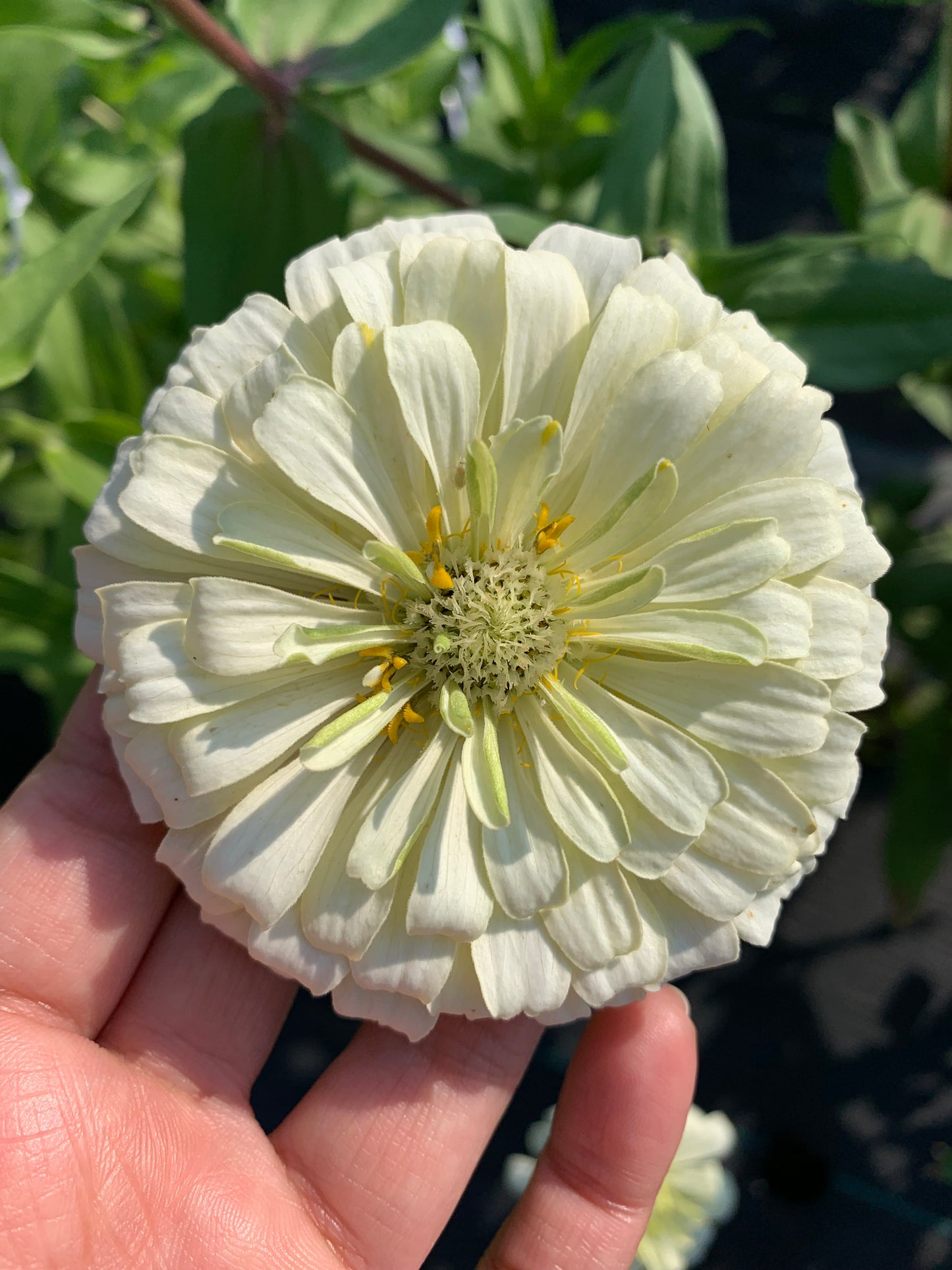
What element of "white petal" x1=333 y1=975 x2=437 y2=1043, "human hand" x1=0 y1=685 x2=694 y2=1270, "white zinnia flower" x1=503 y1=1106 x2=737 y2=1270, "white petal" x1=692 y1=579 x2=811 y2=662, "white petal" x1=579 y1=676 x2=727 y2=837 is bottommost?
"white zinnia flower" x1=503 y1=1106 x2=737 y2=1270

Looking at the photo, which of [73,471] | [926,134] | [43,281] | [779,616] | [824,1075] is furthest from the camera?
[824,1075]

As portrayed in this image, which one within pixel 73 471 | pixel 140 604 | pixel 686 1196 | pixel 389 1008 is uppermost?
pixel 140 604

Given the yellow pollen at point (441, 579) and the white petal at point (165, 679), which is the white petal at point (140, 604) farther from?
the yellow pollen at point (441, 579)

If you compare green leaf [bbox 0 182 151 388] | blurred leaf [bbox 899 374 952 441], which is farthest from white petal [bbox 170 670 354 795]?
blurred leaf [bbox 899 374 952 441]

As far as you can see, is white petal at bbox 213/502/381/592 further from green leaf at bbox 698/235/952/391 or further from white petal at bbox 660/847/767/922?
green leaf at bbox 698/235/952/391

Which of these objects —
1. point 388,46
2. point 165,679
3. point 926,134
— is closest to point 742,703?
point 165,679

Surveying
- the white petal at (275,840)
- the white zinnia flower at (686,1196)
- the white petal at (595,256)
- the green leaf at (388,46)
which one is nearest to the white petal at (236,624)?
the white petal at (275,840)

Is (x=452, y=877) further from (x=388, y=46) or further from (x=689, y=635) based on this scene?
(x=388, y=46)
